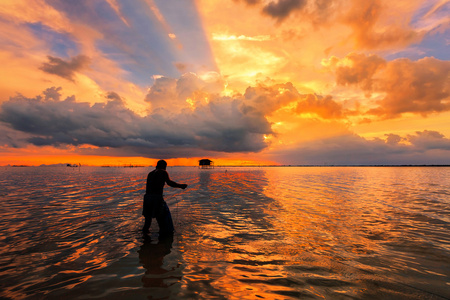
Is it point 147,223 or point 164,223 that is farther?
point 147,223

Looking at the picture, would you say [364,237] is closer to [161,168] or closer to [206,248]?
[206,248]

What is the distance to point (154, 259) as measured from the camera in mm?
6918

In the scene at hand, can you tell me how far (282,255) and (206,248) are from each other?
2769mm

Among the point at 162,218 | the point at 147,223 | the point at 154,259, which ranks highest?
the point at 162,218

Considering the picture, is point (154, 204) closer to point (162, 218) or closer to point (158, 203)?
point (158, 203)

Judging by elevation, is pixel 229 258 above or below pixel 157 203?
below

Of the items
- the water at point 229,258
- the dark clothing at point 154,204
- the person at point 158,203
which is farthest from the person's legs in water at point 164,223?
the water at point 229,258

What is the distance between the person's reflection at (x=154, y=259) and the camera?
217 inches

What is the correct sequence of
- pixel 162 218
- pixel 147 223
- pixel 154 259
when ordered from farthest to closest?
pixel 147 223, pixel 162 218, pixel 154 259

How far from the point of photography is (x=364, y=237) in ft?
30.6

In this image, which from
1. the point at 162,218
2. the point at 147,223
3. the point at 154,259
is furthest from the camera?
the point at 147,223

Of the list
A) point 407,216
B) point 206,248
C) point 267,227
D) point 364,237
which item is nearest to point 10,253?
point 206,248

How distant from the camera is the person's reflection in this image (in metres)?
5.52

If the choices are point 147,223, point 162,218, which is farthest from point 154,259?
point 147,223
